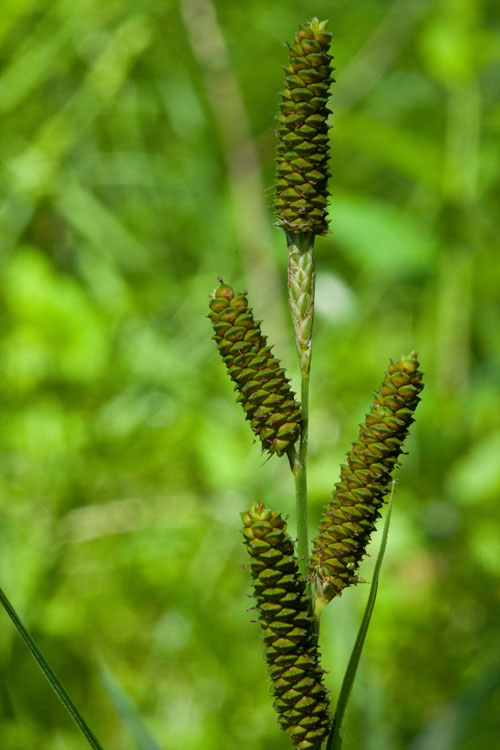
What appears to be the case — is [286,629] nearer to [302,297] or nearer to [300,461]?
[300,461]

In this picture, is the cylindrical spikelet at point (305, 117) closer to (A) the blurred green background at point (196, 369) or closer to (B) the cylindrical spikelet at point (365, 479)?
(B) the cylindrical spikelet at point (365, 479)

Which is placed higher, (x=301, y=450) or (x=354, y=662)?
(x=301, y=450)

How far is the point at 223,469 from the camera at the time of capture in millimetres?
1521

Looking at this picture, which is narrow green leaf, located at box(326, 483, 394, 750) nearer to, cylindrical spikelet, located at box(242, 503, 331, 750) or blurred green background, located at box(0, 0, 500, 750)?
cylindrical spikelet, located at box(242, 503, 331, 750)

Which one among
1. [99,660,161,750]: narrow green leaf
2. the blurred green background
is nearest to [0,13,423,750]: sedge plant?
[99,660,161,750]: narrow green leaf

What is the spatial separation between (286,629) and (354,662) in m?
0.04

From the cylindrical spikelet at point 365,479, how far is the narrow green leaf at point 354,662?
0.02m

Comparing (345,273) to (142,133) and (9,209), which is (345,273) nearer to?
(142,133)

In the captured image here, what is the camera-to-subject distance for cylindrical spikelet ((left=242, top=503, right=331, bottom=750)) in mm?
500

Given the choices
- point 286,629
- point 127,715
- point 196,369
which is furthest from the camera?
point 196,369

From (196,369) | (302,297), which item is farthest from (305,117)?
(196,369)

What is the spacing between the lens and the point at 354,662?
521 mm

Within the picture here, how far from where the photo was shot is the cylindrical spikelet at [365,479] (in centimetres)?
52

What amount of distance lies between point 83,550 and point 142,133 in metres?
0.99
